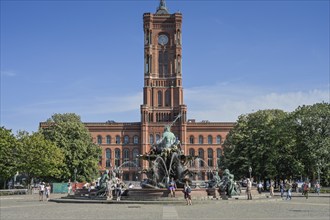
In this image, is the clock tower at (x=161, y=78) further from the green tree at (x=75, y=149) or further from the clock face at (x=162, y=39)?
the green tree at (x=75, y=149)

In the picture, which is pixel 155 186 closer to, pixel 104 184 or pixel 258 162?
pixel 104 184

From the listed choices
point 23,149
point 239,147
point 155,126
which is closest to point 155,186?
point 23,149

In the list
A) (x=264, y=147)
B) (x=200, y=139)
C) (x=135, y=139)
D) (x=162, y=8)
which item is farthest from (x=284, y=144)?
(x=162, y=8)

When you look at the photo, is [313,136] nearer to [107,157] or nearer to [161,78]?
[161,78]

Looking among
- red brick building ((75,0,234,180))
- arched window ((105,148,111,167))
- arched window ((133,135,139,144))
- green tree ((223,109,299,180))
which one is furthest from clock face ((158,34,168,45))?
green tree ((223,109,299,180))

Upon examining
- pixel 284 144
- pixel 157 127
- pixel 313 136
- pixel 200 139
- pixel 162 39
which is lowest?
pixel 284 144

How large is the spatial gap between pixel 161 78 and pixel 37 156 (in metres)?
65.5

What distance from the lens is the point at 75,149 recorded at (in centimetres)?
6988

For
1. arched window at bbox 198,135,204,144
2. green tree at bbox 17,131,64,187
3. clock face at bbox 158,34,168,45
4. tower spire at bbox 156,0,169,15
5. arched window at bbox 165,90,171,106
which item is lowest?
green tree at bbox 17,131,64,187

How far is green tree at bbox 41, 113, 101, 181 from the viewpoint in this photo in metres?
68.6

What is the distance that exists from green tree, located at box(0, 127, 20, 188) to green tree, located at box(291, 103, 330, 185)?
34.3 metres

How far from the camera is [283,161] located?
193 feet

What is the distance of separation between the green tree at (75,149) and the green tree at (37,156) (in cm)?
666

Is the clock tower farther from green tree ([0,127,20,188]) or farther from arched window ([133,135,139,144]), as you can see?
green tree ([0,127,20,188])
